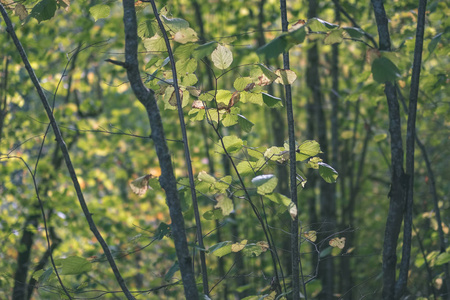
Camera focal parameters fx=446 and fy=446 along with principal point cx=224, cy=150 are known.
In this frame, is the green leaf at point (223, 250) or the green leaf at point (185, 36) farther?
the green leaf at point (223, 250)

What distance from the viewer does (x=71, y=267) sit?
136 cm

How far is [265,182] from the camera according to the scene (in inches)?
46.6

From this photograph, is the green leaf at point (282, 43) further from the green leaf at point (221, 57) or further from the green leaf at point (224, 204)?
the green leaf at point (224, 204)

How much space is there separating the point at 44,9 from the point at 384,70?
3.40ft

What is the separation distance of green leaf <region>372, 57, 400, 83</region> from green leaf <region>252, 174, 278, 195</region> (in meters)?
0.37

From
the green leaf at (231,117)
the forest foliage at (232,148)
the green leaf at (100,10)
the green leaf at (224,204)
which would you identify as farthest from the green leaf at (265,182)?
the green leaf at (100,10)

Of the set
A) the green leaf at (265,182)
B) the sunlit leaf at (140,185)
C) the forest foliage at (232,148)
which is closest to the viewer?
the green leaf at (265,182)

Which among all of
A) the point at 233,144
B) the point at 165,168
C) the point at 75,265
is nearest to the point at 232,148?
the point at 233,144

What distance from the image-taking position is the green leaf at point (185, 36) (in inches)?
49.9

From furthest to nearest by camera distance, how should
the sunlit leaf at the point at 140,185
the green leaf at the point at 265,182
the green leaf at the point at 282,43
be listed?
the sunlit leaf at the point at 140,185, the green leaf at the point at 265,182, the green leaf at the point at 282,43

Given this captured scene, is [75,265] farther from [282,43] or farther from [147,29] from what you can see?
[282,43]

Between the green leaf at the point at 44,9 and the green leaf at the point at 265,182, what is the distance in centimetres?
84

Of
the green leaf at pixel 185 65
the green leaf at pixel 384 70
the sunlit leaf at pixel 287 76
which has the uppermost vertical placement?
the green leaf at pixel 185 65

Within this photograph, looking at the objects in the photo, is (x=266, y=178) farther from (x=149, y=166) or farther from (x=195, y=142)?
(x=149, y=166)
